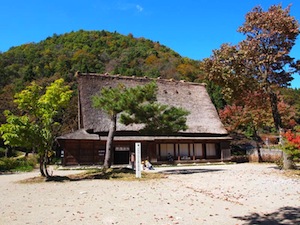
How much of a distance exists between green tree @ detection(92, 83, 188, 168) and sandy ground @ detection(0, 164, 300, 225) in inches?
191

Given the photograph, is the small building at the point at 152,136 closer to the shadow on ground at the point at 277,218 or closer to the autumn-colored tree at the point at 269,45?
the autumn-colored tree at the point at 269,45

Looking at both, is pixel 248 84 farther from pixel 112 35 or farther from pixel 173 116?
pixel 112 35

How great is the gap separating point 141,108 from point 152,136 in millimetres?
8728

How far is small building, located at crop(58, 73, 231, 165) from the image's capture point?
20609 millimetres

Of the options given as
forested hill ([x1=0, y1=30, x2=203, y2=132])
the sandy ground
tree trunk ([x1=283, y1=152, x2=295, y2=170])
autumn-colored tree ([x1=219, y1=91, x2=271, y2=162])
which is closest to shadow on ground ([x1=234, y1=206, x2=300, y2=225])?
the sandy ground

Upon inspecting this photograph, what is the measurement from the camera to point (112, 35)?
66.8 meters

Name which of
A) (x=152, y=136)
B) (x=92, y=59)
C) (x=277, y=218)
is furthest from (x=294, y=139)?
(x=92, y=59)

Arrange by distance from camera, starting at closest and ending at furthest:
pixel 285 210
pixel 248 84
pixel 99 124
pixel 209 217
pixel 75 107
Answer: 1. pixel 209 217
2. pixel 285 210
3. pixel 248 84
4. pixel 99 124
5. pixel 75 107

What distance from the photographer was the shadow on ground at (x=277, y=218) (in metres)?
5.12

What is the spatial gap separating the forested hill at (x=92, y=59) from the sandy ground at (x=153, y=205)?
107 ft

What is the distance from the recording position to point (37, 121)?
13.0 meters

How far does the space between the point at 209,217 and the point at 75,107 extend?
26.4 m

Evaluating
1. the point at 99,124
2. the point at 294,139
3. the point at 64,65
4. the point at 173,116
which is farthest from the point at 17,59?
the point at 294,139

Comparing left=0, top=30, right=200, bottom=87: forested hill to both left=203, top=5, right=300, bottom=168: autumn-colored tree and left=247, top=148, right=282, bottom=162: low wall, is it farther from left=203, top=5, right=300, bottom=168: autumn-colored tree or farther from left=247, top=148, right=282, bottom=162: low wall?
left=203, top=5, right=300, bottom=168: autumn-colored tree
